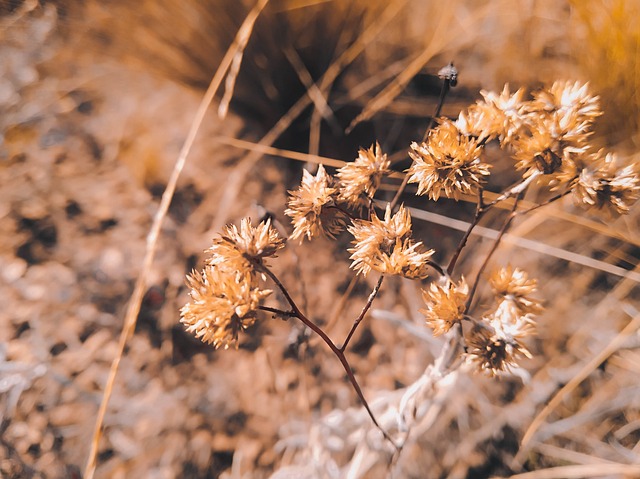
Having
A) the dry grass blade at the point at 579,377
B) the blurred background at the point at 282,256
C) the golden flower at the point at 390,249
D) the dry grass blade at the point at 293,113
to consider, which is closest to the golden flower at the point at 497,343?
the golden flower at the point at 390,249

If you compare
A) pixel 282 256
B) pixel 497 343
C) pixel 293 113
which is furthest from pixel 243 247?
pixel 293 113

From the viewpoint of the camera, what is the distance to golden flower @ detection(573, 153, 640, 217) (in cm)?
46

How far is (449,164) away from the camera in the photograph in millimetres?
456

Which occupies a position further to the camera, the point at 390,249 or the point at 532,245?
the point at 532,245

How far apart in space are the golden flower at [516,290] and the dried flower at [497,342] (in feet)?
0.06

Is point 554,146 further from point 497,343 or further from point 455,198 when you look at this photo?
point 497,343

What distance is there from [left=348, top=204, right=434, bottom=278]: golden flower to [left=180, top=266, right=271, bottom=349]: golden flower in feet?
0.38

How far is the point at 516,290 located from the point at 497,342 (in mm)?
70

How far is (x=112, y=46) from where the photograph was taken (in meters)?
1.01

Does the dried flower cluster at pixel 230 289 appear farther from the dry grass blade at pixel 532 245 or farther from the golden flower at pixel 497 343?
the dry grass blade at pixel 532 245

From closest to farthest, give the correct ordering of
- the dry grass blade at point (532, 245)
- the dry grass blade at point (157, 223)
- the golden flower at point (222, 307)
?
1. the golden flower at point (222, 307)
2. the dry grass blade at point (157, 223)
3. the dry grass blade at point (532, 245)

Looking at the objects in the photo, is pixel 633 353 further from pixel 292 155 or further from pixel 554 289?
pixel 292 155

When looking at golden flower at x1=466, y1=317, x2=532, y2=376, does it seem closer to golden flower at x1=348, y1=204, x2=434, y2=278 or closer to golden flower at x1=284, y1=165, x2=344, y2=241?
golden flower at x1=348, y1=204, x2=434, y2=278

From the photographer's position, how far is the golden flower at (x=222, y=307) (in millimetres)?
433
